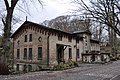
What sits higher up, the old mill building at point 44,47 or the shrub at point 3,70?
the old mill building at point 44,47

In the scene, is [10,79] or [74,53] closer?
[10,79]

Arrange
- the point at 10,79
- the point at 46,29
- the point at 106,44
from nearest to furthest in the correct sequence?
1. the point at 10,79
2. the point at 46,29
3. the point at 106,44

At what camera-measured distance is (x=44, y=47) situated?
101ft

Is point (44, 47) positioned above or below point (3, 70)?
above

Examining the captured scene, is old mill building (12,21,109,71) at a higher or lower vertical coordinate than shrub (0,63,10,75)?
higher

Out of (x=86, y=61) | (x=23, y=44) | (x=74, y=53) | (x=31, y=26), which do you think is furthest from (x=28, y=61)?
(x=86, y=61)

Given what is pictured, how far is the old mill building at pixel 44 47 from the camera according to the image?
30.7m

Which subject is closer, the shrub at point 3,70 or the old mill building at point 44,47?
the shrub at point 3,70

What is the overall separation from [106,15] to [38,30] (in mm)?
24551

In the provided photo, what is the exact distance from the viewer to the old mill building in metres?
30.7

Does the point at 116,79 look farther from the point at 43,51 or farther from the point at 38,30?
the point at 38,30

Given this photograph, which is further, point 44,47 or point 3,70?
point 44,47

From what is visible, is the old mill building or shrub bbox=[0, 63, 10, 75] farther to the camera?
the old mill building

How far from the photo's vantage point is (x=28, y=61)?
33688mm
